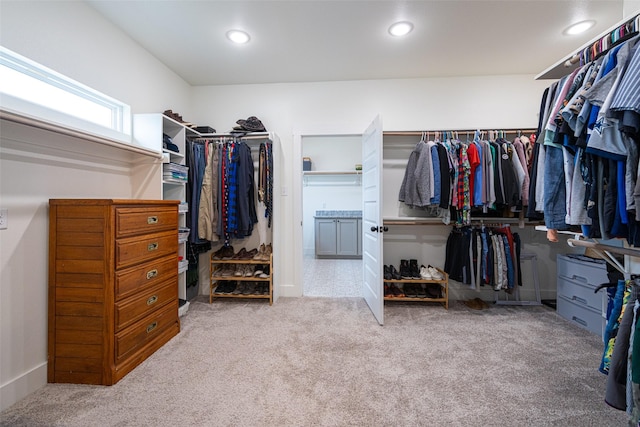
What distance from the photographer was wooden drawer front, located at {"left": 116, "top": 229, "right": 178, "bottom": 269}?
63.2 inches

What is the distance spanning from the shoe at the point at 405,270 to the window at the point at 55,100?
9.34 feet

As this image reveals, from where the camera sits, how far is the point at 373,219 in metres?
2.54

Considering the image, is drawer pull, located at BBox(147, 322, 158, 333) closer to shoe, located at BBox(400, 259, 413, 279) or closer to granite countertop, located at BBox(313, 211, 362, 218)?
shoe, located at BBox(400, 259, 413, 279)

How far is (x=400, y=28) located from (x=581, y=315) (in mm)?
2960

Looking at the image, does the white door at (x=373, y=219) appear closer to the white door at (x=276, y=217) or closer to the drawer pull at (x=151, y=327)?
the white door at (x=276, y=217)

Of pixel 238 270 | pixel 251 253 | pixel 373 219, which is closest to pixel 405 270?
pixel 373 219

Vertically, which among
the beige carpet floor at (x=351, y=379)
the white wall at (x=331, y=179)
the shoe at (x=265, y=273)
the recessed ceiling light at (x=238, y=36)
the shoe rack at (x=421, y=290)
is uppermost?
the recessed ceiling light at (x=238, y=36)

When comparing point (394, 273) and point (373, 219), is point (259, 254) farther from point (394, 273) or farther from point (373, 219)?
point (394, 273)

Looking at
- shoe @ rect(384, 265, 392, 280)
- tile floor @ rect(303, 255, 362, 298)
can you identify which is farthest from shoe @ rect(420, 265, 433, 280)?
tile floor @ rect(303, 255, 362, 298)

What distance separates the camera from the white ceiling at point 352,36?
1.89m

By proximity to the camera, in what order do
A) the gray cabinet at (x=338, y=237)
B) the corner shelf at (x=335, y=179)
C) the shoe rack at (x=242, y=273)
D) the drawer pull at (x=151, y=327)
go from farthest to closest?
the corner shelf at (x=335, y=179) → the gray cabinet at (x=338, y=237) → the shoe rack at (x=242, y=273) → the drawer pull at (x=151, y=327)

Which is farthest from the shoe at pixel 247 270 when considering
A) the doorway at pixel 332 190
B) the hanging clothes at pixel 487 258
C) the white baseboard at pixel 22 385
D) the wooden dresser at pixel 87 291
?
the doorway at pixel 332 190

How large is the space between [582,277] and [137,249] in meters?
3.67

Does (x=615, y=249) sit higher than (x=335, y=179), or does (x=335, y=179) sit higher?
(x=335, y=179)
